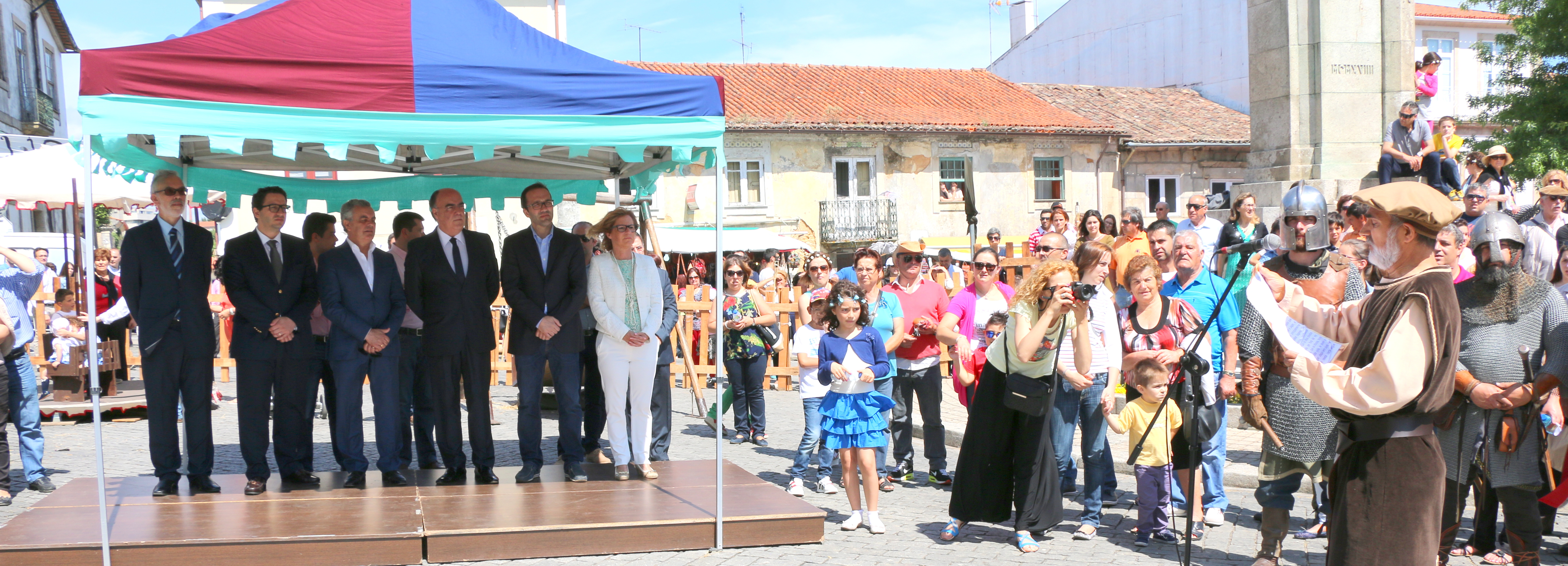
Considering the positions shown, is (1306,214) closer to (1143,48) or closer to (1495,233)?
(1495,233)

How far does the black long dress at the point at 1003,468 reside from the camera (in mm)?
5926

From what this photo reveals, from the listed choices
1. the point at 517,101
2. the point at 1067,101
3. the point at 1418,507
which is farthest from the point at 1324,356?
the point at 1067,101

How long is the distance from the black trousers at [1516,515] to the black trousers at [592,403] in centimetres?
514

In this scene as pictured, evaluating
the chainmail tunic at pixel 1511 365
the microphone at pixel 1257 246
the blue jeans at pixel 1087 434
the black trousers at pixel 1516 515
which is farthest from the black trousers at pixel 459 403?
the chainmail tunic at pixel 1511 365

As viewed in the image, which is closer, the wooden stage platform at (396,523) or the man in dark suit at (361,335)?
the wooden stage platform at (396,523)

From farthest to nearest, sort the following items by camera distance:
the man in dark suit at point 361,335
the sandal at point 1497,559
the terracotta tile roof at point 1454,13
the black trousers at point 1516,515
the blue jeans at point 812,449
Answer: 1. the terracotta tile roof at point 1454,13
2. the blue jeans at point 812,449
3. the man in dark suit at point 361,335
4. the sandal at point 1497,559
5. the black trousers at point 1516,515

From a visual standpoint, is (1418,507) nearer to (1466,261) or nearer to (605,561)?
(605,561)

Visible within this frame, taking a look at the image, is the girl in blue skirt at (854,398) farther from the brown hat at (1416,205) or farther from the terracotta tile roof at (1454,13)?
the terracotta tile roof at (1454,13)

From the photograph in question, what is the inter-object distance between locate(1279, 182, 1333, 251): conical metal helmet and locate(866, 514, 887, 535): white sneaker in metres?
2.66

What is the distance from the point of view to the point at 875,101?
33625 millimetres

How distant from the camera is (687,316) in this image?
1333 cm

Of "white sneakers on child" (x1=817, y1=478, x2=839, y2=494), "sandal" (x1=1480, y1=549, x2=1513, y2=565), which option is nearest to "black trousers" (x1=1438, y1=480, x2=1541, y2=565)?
"sandal" (x1=1480, y1=549, x2=1513, y2=565)

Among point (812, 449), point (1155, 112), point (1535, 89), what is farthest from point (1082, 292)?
point (1155, 112)

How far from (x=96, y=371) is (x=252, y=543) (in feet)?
3.67
